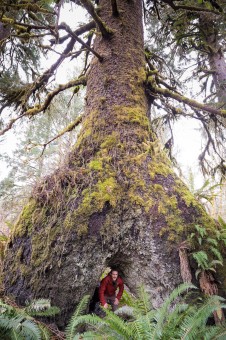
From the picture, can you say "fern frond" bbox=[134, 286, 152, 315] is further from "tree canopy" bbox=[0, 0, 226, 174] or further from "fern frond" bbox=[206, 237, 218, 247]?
"tree canopy" bbox=[0, 0, 226, 174]

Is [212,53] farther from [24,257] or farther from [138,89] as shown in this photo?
[24,257]

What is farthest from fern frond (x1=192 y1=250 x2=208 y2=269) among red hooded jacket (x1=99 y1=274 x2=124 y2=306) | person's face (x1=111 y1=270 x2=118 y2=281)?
red hooded jacket (x1=99 y1=274 x2=124 y2=306)

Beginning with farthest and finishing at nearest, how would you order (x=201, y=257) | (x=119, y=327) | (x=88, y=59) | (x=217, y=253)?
(x=88, y=59) < (x=217, y=253) < (x=201, y=257) < (x=119, y=327)

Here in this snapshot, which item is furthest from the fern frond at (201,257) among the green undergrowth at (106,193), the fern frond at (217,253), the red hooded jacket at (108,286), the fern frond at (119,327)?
the red hooded jacket at (108,286)

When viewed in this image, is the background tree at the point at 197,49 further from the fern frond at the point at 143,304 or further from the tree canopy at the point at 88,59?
the fern frond at the point at 143,304

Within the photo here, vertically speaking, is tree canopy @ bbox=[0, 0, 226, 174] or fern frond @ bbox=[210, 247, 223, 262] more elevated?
tree canopy @ bbox=[0, 0, 226, 174]

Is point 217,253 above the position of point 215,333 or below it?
above

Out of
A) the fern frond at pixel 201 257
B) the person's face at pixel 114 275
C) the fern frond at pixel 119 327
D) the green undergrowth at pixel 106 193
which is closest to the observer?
the fern frond at pixel 119 327

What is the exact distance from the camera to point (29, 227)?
361 centimetres

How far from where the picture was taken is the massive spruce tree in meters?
3.18

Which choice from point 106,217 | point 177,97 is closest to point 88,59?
point 177,97

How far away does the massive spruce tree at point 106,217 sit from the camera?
125 inches

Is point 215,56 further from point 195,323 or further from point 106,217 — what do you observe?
point 195,323

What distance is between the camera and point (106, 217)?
343 cm
